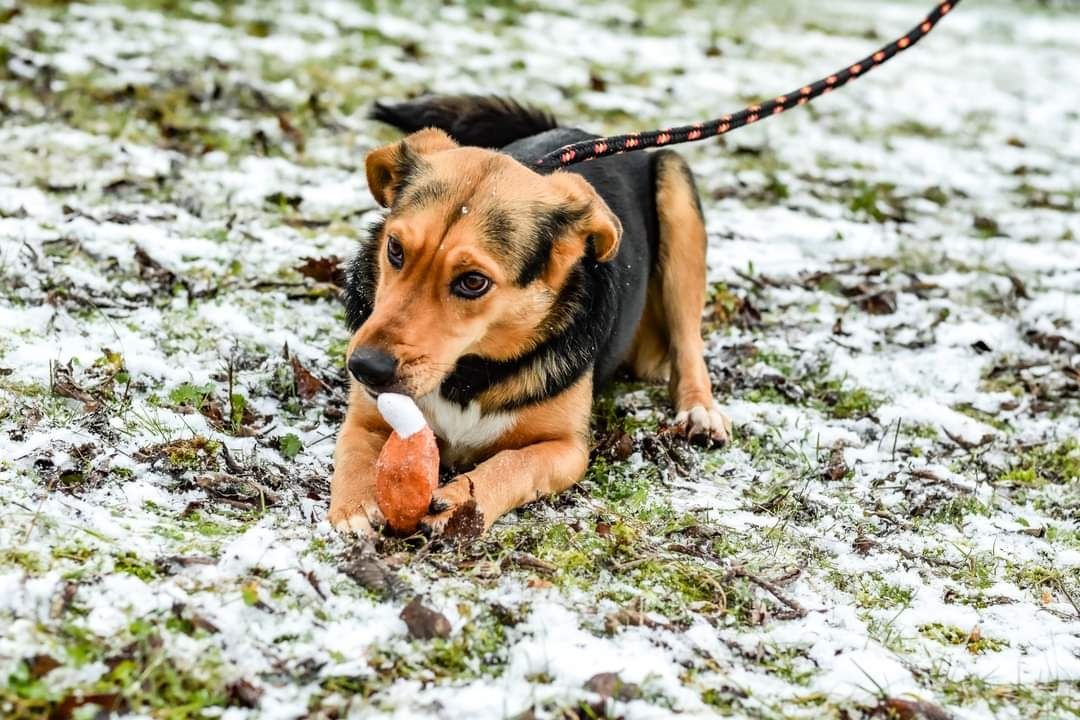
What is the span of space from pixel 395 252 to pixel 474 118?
210 centimetres

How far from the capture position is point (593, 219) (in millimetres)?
4027

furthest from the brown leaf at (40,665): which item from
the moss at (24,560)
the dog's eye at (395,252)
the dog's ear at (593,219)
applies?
the dog's ear at (593,219)

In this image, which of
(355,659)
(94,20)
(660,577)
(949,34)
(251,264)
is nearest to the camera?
(355,659)

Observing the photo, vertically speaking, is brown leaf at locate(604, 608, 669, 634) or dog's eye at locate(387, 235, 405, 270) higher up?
dog's eye at locate(387, 235, 405, 270)

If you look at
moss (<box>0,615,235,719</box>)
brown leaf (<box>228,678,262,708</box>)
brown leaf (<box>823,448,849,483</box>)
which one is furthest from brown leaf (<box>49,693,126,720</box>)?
brown leaf (<box>823,448,849,483</box>)

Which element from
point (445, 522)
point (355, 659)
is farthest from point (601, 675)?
point (445, 522)

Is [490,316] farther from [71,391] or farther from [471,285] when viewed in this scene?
[71,391]

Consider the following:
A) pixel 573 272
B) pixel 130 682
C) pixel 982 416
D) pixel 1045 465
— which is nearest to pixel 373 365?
pixel 573 272

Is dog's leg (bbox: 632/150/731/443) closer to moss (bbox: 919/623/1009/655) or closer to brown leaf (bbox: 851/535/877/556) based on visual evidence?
brown leaf (bbox: 851/535/877/556)

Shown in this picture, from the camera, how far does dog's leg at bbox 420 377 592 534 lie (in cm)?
361

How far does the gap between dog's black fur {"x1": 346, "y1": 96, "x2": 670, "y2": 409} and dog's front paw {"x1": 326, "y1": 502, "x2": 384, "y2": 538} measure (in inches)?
28.9

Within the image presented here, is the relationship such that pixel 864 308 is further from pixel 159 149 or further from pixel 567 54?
pixel 567 54

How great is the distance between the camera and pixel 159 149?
23.5 feet

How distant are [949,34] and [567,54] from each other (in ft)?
23.5
